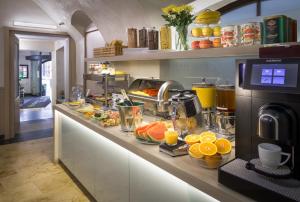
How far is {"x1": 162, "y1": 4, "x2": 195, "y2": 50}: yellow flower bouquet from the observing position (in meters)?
2.02

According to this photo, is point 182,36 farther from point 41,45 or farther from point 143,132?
point 41,45

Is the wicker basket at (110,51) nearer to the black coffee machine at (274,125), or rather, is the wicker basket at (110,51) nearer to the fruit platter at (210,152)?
the fruit platter at (210,152)

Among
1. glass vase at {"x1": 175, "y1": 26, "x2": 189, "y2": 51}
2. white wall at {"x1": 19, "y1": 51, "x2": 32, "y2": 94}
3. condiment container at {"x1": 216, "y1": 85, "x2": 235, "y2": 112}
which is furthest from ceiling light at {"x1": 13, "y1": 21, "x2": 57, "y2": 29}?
white wall at {"x1": 19, "y1": 51, "x2": 32, "y2": 94}

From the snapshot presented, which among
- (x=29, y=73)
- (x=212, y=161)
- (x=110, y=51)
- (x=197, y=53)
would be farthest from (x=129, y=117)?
(x=29, y=73)

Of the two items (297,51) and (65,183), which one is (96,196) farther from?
(297,51)

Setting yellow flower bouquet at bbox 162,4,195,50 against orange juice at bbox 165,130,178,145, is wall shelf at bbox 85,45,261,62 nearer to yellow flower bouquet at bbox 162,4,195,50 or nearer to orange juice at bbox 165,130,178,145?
yellow flower bouquet at bbox 162,4,195,50

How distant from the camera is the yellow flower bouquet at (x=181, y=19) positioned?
202cm

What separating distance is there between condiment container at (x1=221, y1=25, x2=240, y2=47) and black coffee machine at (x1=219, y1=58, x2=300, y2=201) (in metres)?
0.55

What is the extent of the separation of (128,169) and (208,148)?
0.74 meters

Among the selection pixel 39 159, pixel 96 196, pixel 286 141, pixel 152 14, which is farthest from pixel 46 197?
pixel 286 141

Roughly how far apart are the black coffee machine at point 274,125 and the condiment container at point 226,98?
0.56 metres

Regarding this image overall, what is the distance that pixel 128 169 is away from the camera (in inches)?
71.9

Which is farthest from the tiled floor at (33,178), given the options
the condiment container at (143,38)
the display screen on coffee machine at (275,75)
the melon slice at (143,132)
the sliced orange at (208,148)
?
the display screen on coffee machine at (275,75)

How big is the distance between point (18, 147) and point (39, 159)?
0.89m
